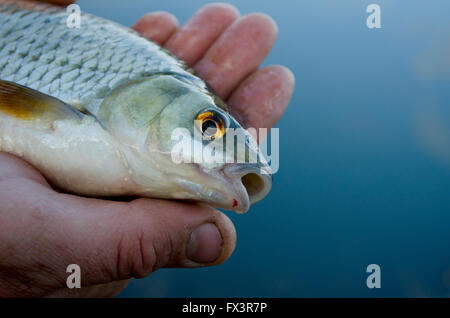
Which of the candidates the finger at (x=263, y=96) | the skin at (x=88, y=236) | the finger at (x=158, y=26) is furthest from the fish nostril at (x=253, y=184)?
the finger at (x=158, y=26)

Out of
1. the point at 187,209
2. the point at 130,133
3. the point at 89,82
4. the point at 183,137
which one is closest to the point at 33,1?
the point at 89,82

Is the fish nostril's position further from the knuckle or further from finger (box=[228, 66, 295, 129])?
finger (box=[228, 66, 295, 129])

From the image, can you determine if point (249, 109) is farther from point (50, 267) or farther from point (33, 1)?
point (50, 267)

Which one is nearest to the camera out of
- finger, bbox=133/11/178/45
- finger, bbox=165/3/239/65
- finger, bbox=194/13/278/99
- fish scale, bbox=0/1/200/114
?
fish scale, bbox=0/1/200/114

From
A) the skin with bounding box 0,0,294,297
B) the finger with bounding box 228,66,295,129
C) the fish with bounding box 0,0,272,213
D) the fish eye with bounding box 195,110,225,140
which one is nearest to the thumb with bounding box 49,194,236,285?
the skin with bounding box 0,0,294,297

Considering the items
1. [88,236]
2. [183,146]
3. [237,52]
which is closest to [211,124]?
[183,146]

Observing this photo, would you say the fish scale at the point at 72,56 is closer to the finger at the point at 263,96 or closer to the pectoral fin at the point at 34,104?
the pectoral fin at the point at 34,104
